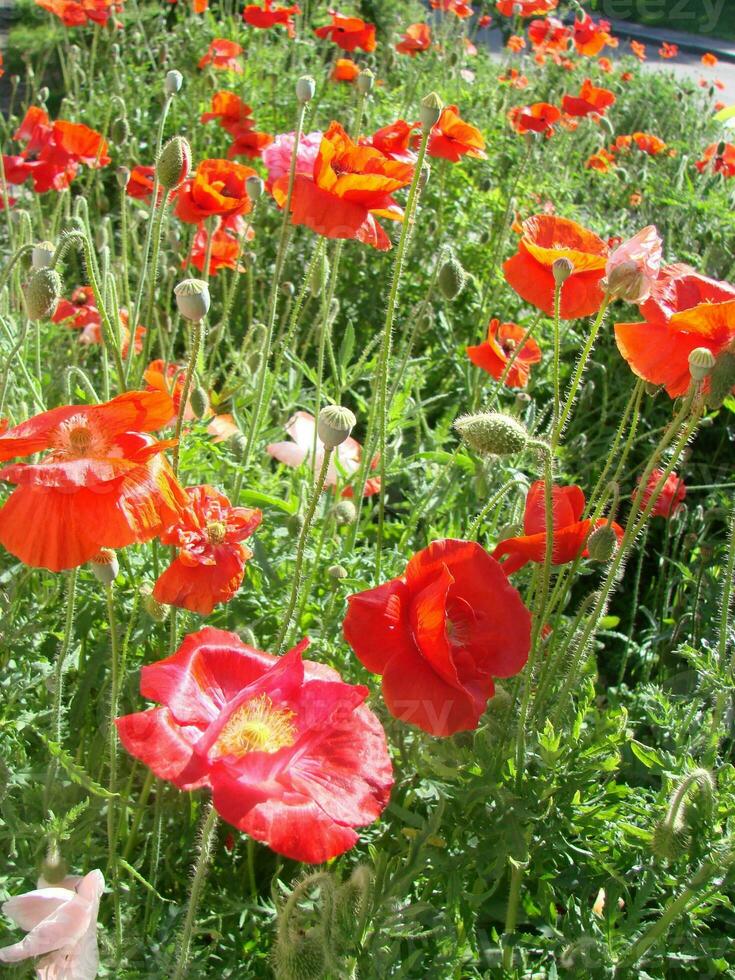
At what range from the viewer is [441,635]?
44.8 inches

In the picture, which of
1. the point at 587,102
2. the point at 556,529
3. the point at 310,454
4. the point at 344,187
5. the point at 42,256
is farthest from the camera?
the point at 587,102

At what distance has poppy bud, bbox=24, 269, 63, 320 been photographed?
151 centimetres

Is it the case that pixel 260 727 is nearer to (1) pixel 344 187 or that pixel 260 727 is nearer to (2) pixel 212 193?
(1) pixel 344 187

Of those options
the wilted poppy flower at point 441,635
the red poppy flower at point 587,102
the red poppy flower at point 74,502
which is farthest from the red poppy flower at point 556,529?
the red poppy flower at point 587,102

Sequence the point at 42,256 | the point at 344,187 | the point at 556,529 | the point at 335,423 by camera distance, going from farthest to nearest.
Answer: the point at 344,187
the point at 42,256
the point at 556,529
the point at 335,423

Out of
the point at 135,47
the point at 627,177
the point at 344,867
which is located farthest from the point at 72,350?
the point at 135,47

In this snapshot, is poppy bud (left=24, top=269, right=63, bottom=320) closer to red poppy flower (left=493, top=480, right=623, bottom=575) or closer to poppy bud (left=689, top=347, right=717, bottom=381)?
red poppy flower (left=493, top=480, right=623, bottom=575)

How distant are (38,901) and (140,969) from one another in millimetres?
300

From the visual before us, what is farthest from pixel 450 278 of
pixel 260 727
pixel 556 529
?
pixel 260 727

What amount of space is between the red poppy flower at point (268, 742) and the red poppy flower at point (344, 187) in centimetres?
86

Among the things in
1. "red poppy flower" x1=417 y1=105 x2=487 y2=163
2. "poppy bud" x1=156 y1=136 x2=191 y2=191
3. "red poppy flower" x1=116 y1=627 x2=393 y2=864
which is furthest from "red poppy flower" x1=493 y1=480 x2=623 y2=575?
"red poppy flower" x1=417 y1=105 x2=487 y2=163

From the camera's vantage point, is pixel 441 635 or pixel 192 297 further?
pixel 192 297

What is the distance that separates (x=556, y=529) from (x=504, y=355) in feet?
3.44

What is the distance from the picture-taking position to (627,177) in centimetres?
468
